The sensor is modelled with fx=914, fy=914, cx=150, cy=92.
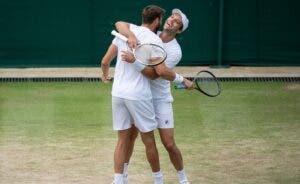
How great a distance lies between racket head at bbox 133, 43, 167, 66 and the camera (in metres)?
8.30

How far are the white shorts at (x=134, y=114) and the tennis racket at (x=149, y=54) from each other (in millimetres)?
396

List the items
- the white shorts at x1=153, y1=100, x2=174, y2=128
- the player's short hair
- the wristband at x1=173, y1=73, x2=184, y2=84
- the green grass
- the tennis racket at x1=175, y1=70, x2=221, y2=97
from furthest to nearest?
1. the green grass
2. the tennis racket at x1=175, y1=70, x2=221, y2=97
3. the white shorts at x1=153, y1=100, x2=174, y2=128
4. the wristband at x1=173, y1=73, x2=184, y2=84
5. the player's short hair

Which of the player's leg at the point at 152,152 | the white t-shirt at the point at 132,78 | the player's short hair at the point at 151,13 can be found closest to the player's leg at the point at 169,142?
the player's leg at the point at 152,152

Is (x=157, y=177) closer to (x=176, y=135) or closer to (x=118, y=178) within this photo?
(x=118, y=178)

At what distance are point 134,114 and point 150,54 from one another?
594 millimetres

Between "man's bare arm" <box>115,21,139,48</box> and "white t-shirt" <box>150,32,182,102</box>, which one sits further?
"white t-shirt" <box>150,32,182,102</box>

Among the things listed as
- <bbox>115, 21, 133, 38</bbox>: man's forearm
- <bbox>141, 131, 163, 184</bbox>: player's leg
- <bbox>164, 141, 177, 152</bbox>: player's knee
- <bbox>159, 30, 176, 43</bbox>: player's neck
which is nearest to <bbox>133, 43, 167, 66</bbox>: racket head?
<bbox>115, 21, 133, 38</bbox>: man's forearm

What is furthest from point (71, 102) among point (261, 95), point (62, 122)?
point (261, 95)

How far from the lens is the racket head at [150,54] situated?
8305 millimetres

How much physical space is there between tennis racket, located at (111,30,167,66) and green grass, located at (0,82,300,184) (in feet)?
5.16

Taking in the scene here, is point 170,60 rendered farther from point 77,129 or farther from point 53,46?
point 53,46

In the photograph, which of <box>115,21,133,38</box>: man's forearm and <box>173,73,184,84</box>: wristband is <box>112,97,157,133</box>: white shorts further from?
<box>115,21,133,38</box>: man's forearm

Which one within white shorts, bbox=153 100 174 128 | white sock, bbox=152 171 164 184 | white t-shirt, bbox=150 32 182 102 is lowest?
white sock, bbox=152 171 164 184

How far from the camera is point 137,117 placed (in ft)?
27.9
